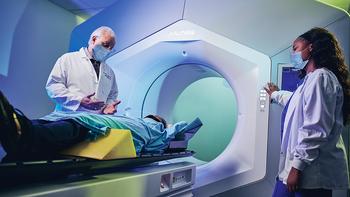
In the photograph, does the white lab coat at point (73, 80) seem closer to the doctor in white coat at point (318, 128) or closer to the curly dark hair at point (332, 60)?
the doctor in white coat at point (318, 128)

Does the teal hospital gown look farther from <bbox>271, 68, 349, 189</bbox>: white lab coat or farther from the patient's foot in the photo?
<bbox>271, 68, 349, 189</bbox>: white lab coat

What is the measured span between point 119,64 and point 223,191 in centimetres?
107

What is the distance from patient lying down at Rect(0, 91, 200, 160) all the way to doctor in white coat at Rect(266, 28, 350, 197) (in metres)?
0.61

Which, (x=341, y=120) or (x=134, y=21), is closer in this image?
(x=341, y=120)

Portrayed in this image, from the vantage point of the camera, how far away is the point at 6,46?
2195 mm

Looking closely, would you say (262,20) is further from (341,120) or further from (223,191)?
(223,191)

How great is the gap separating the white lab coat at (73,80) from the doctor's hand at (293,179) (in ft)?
3.47

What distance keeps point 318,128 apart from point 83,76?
4.17 ft

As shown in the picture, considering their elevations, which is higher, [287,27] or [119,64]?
[287,27]

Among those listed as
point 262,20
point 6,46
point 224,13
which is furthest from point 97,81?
point 262,20

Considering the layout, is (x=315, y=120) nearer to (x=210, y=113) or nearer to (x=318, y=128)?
(x=318, y=128)

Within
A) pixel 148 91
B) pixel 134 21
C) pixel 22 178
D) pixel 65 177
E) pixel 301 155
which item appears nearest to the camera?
pixel 22 178

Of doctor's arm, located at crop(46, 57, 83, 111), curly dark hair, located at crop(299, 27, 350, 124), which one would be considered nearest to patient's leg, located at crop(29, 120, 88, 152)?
doctor's arm, located at crop(46, 57, 83, 111)

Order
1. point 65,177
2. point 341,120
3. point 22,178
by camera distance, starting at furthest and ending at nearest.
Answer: point 341,120, point 65,177, point 22,178
